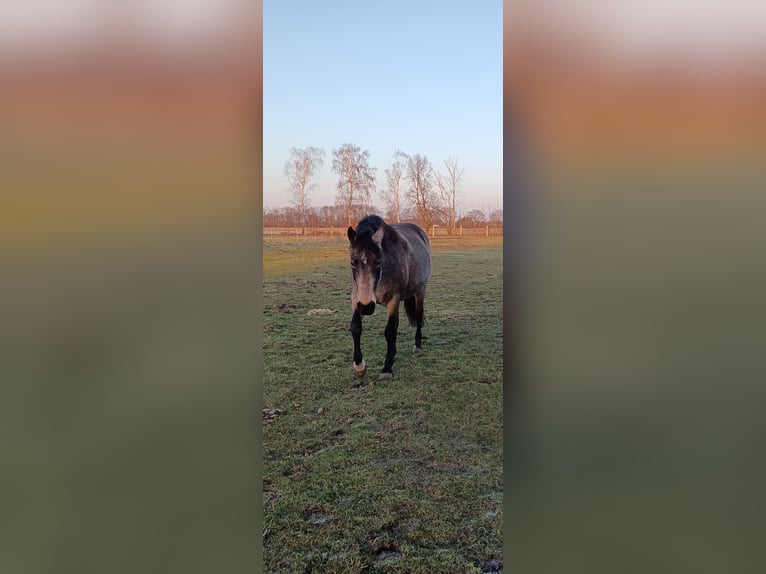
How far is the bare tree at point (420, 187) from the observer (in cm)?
274

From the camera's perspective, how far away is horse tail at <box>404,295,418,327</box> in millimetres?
3803
